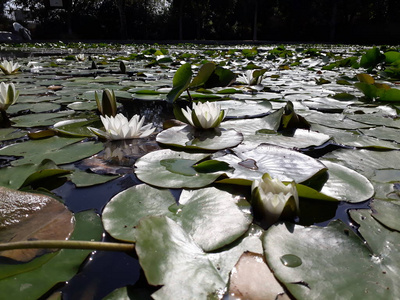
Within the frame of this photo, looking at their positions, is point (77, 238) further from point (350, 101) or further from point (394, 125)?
point (350, 101)

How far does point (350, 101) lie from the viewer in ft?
5.35

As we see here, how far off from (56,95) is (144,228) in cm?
155

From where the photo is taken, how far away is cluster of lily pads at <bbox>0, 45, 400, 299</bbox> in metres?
0.44

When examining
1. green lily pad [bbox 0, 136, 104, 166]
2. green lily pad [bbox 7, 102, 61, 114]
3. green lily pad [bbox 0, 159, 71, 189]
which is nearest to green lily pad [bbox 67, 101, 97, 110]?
green lily pad [bbox 7, 102, 61, 114]

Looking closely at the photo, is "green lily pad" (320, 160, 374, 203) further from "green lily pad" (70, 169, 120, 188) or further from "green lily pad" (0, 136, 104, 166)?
"green lily pad" (0, 136, 104, 166)

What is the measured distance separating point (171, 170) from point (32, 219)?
329mm

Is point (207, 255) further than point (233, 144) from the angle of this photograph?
No

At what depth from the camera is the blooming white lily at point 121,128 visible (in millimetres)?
970

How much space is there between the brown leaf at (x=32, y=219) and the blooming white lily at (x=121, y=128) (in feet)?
1.27

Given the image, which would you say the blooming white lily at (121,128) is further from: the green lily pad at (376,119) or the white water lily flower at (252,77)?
the white water lily flower at (252,77)

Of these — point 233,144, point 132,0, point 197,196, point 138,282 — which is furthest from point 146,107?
point 132,0

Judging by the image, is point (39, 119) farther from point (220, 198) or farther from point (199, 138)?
point (220, 198)

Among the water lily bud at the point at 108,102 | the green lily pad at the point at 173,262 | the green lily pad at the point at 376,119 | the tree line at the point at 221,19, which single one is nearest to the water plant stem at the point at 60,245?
the green lily pad at the point at 173,262

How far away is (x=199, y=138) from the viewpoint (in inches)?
40.2
